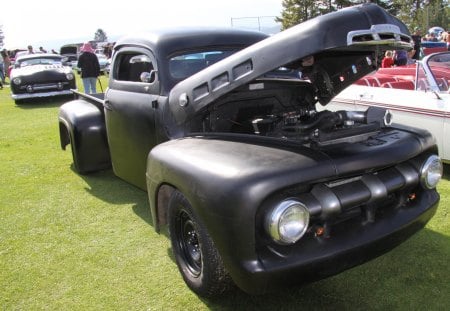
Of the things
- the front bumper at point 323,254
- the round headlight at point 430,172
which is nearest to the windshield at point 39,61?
the round headlight at point 430,172

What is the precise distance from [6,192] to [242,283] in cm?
393

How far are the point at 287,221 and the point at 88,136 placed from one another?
321 cm

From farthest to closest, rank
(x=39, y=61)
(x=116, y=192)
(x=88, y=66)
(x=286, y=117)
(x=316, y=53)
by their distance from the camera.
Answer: (x=39, y=61), (x=88, y=66), (x=116, y=192), (x=286, y=117), (x=316, y=53)

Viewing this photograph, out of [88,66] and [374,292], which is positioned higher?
[88,66]

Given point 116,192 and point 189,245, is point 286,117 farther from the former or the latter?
point 116,192

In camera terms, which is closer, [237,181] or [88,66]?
[237,181]

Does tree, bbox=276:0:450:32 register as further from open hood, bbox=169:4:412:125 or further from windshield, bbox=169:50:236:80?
open hood, bbox=169:4:412:125

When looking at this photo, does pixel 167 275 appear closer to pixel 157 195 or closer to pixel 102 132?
pixel 157 195

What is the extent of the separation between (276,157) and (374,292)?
1.19m

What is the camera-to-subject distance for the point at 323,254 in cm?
225

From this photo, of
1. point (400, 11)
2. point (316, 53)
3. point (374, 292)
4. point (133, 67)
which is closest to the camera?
point (316, 53)

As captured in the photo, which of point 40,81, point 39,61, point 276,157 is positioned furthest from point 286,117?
point 39,61

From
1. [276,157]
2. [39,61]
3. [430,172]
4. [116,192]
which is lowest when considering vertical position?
[116,192]

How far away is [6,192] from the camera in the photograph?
201 inches
